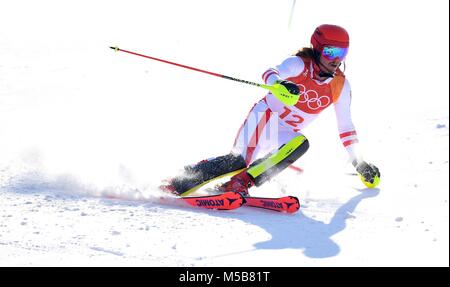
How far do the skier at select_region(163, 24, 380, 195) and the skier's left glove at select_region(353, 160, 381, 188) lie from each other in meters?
0.39

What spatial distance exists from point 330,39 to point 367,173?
4.49ft

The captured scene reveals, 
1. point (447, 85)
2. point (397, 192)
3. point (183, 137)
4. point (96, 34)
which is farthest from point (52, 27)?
point (397, 192)

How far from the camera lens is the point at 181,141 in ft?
23.0

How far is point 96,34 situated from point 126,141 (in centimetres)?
650

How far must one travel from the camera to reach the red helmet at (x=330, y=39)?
5480 millimetres

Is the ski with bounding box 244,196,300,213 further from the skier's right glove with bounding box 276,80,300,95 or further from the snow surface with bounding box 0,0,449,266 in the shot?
the skier's right glove with bounding box 276,80,300,95

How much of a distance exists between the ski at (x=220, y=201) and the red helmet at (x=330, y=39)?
4.87 ft

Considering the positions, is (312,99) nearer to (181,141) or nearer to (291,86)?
(291,86)

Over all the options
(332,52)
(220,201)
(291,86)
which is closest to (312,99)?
(332,52)

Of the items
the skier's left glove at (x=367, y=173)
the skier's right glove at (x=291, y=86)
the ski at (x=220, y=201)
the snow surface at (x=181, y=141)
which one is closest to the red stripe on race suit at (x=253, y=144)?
the snow surface at (x=181, y=141)

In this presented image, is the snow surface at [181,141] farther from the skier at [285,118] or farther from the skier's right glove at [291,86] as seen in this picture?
the skier's right glove at [291,86]

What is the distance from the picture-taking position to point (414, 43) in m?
15.7

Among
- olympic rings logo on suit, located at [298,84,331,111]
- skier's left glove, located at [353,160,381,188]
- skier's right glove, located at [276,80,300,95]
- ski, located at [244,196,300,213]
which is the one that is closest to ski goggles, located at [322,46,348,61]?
olympic rings logo on suit, located at [298,84,331,111]

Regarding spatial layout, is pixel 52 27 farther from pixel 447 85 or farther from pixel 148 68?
pixel 447 85
